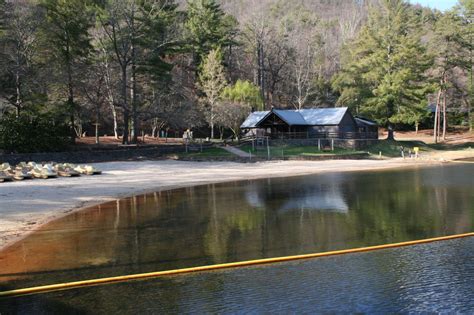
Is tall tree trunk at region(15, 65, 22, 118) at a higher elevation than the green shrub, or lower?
higher

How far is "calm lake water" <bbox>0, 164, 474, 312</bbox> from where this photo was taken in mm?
10023

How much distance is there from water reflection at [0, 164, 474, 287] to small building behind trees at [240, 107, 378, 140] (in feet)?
94.9

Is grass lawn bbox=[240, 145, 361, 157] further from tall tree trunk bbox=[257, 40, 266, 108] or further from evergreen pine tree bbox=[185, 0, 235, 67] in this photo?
evergreen pine tree bbox=[185, 0, 235, 67]

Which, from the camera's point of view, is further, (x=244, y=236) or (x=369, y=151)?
(x=369, y=151)

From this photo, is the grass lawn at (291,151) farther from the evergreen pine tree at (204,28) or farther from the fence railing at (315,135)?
the evergreen pine tree at (204,28)

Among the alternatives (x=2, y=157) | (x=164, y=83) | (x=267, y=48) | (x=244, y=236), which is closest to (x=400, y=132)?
(x=267, y=48)

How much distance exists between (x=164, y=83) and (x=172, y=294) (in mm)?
45696

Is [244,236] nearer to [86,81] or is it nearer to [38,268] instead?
[38,268]

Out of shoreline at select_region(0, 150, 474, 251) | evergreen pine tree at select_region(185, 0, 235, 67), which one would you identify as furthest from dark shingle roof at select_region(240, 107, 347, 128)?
evergreen pine tree at select_region(185, 0, 235, 67)

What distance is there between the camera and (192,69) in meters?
69.3

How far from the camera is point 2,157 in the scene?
Answer: 38062mm

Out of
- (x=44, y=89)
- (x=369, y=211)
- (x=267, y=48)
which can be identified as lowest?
(x=369, y=211)

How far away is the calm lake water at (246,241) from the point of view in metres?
10.0

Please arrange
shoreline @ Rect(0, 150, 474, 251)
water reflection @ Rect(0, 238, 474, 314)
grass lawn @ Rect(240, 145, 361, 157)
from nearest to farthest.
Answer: water reflection @ Rect(0, 238, 474, 314) → shoreline @ Rect(0, 150, 474, 251) → grass lawn @ Rect(240, 145, 361, 157)
